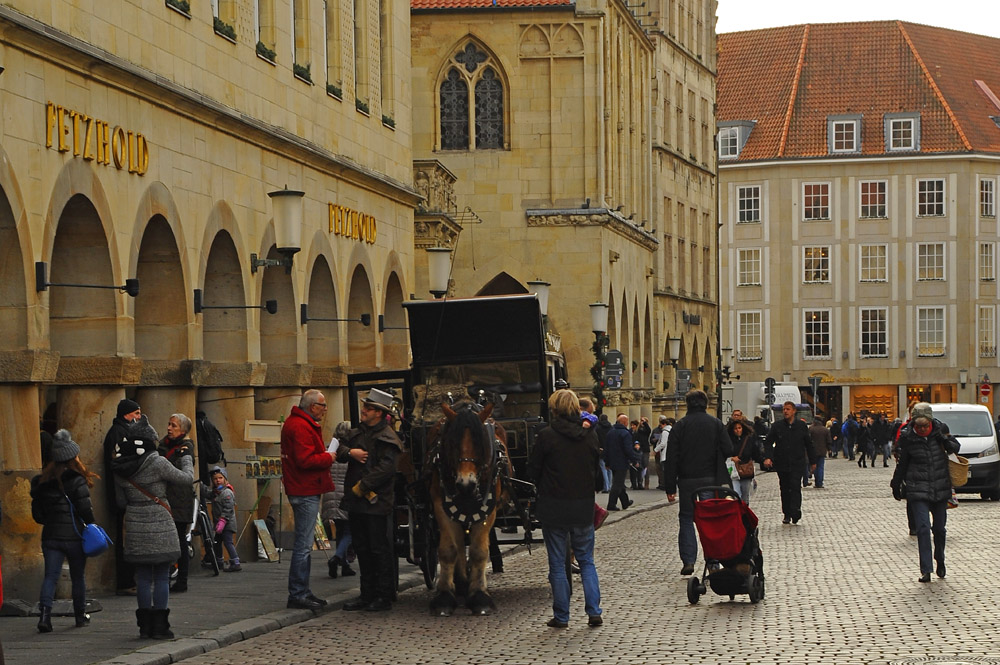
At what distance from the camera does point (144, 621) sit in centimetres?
1397

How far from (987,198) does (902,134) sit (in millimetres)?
4926

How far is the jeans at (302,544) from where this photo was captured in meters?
16.4

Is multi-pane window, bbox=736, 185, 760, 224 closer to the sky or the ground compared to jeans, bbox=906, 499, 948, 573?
closer to the sky

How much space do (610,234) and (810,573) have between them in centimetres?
3255

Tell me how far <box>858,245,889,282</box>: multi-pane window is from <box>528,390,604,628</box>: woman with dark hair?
7549cm

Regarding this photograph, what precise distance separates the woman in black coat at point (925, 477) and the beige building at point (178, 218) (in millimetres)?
7526

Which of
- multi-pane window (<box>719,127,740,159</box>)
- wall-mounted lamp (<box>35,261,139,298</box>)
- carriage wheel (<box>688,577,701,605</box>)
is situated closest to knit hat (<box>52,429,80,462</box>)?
wall-mounted lamp (<box>35,261,139,298</box>)

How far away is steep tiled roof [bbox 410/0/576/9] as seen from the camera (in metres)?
48.8

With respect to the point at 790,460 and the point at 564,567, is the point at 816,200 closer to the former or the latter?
the point at 790,460

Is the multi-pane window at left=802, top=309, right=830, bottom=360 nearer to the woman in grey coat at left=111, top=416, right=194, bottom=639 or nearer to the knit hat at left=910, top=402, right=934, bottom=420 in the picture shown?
the knit hat at left=910, top=402, right=934, bottom=420

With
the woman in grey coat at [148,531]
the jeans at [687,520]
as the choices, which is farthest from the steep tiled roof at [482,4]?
the woman in grey coat at [148,531]

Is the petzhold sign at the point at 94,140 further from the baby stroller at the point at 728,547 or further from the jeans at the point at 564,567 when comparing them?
the baby stroller at the point at 728,547

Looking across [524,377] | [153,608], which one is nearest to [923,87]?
[524,377]

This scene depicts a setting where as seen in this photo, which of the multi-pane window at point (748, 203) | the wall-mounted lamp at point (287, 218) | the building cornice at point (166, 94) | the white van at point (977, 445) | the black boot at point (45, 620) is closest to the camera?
the black boot at point (45, 620)
